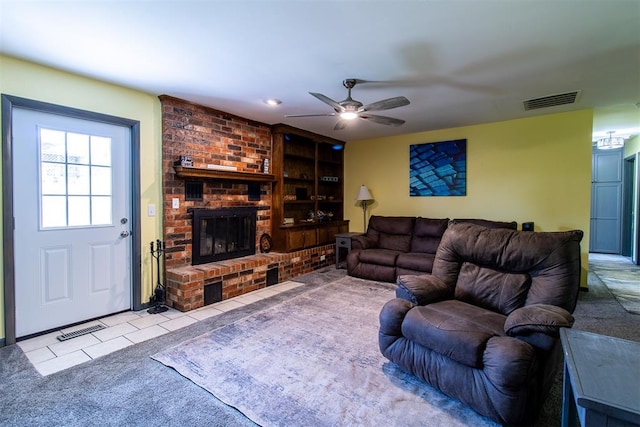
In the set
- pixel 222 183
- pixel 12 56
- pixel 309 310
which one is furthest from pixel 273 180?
pixel 12 56

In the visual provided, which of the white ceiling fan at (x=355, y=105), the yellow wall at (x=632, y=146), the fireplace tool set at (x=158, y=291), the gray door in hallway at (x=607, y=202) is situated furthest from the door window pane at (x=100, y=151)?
the gray door in hallway at (x=607, y=202)

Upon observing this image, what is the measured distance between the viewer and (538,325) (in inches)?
65.7

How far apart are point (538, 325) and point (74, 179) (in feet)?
12.9

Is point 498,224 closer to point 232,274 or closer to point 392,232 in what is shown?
point 392,232

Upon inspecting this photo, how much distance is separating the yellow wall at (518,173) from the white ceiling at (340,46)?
2.15ft

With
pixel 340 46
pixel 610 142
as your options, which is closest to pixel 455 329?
pixel 340 46

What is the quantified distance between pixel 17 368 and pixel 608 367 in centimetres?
351

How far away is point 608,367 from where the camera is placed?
3.86 feet

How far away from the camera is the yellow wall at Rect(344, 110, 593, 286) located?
4094 mm

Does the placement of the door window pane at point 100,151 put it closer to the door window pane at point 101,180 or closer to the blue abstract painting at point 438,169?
the door window pane at point 101,180

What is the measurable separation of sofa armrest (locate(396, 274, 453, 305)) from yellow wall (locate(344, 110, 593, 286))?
2.86 meters

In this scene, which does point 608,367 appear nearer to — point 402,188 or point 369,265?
point 369,265

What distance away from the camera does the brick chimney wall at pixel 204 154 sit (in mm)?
Result: 3576

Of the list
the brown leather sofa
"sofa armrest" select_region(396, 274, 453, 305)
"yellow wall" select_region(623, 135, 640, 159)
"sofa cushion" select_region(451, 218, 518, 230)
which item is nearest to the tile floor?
the brown leather sofa
